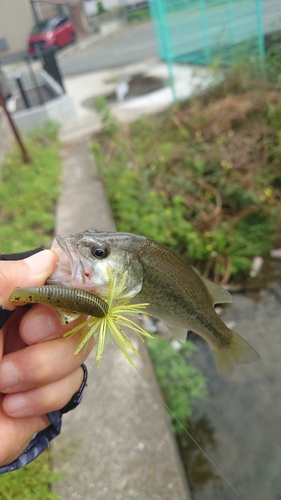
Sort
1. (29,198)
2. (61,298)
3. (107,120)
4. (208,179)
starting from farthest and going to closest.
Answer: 1. (107,120)
2. (208,179)
3. (29,198)
4. (61,298)

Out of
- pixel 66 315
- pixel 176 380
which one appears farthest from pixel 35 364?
pixel 176 380

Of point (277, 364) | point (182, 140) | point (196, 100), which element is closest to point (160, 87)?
point (196, 100)

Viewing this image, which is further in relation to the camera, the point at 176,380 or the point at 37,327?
the point at 176,380

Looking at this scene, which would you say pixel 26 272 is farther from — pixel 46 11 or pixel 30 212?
pixel 46 11

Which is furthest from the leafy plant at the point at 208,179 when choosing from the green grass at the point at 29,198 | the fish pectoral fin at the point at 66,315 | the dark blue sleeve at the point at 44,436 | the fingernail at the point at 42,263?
the fish pectoral fin at the point at 66,315

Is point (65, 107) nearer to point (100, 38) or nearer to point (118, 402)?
point (118, 402)

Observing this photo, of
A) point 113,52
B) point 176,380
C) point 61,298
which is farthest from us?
point 113,52

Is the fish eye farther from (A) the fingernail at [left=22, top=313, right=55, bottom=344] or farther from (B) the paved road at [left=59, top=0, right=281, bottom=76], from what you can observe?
(B) the paved road at [left=59, top=0, right=281, bottom=76]

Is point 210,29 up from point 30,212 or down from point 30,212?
up
